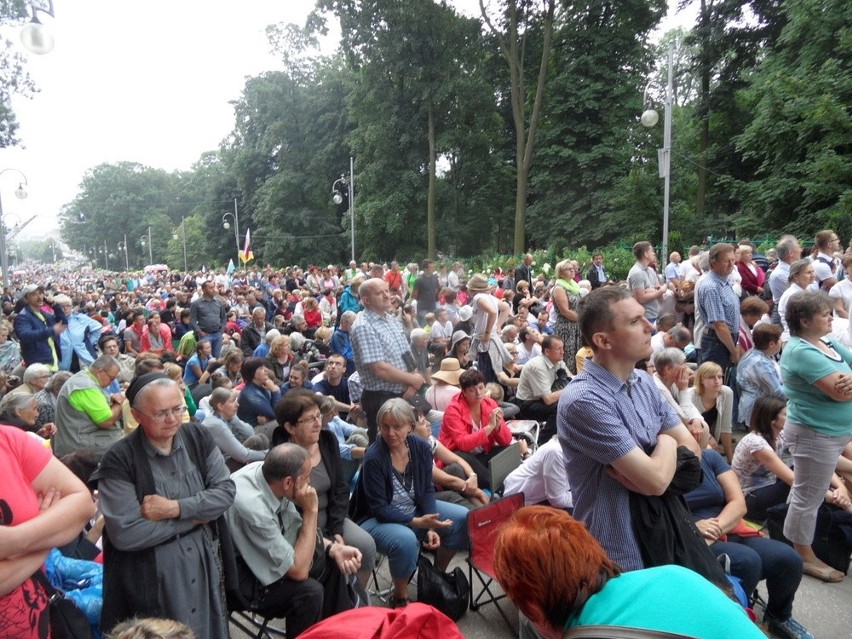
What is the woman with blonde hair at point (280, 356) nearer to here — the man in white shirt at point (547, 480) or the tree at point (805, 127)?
the man in white shirt at point (547, 480)

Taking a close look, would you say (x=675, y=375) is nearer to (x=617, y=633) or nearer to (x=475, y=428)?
(x=475, y=428)

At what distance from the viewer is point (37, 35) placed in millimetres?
6977

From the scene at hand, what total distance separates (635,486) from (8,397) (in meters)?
5.07

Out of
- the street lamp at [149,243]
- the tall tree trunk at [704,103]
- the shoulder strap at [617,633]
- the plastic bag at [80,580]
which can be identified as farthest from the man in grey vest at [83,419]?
the street lamp at [149,243]

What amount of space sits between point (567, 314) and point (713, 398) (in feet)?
9.65

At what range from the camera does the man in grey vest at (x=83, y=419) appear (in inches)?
190

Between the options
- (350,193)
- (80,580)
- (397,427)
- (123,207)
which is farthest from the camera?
(123,207)

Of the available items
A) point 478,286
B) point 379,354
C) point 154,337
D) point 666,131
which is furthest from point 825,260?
point 154,337

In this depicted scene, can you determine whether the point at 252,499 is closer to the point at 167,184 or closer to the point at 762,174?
the point at 762,174

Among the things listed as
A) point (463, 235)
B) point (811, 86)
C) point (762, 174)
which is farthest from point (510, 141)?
point (811, 86)

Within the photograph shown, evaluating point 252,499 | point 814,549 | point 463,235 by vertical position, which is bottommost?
point 814,549

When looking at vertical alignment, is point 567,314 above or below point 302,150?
below

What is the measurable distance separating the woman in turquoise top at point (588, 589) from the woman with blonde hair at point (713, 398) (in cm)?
387

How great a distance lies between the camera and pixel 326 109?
3769 cm
